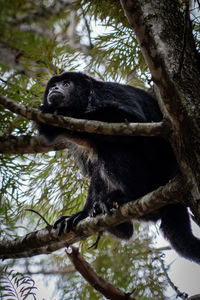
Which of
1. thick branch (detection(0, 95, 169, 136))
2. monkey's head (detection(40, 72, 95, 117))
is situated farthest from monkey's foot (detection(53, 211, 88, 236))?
thick branch (detection(0, 95, 169, 136))

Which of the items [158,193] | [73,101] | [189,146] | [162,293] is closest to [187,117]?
[189,146]

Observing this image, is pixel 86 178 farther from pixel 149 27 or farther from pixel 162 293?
pixel 149 27

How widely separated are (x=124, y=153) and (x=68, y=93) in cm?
100

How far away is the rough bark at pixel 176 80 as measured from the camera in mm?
2043

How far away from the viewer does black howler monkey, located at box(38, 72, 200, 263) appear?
329 centimetres

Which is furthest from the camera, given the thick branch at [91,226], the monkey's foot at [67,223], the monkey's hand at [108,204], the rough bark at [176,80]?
the monkey's foot at [67,223]

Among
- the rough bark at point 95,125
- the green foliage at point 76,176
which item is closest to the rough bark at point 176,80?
the rough bark at point 95,125

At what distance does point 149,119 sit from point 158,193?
133 centimetres

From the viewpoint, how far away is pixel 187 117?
2.11m

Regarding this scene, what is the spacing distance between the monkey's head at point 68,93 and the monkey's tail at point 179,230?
1406 mm

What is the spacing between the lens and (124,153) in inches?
131

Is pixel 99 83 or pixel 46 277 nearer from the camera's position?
pixel 99 83

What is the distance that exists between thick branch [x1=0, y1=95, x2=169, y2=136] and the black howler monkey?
948 millimetres

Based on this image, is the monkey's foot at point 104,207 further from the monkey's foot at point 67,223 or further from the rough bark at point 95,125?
the rough bark at point 95,125
